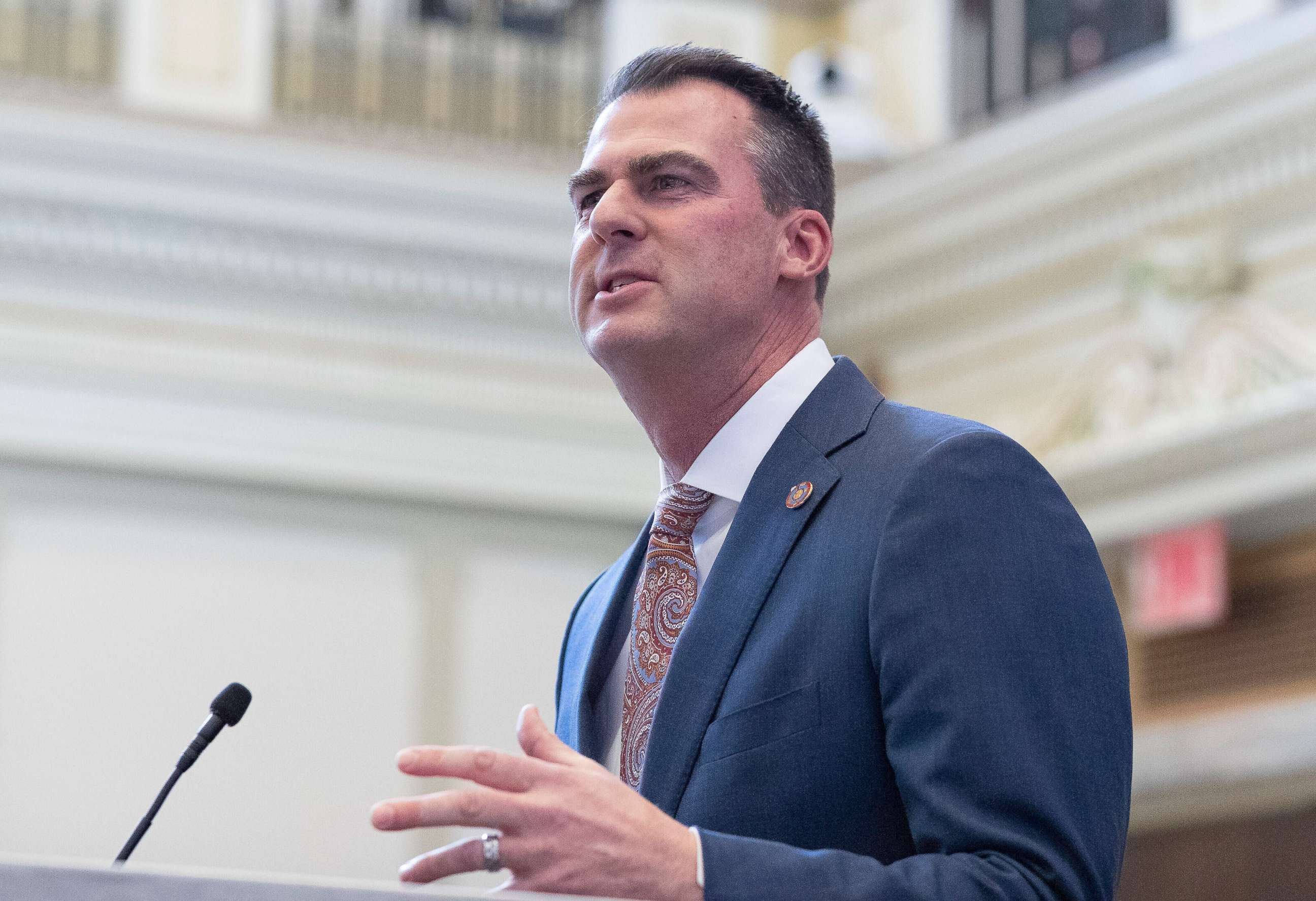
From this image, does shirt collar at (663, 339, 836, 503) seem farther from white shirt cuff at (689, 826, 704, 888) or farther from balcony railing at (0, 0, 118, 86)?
balcony railing at (0, 0, 118, 86)

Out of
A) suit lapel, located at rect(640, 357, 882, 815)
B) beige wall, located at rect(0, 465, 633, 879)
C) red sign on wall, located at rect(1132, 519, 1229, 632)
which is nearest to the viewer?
suit lapel, located at rect(640, 357, 882, 815)

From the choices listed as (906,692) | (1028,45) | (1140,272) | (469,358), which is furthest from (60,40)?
(906,692)

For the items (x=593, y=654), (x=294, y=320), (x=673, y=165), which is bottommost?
(x=593, y=654)

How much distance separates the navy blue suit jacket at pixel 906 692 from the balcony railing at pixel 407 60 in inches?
197

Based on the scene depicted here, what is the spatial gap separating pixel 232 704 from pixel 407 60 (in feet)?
16.7

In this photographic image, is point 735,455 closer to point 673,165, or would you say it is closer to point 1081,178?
point 673,165

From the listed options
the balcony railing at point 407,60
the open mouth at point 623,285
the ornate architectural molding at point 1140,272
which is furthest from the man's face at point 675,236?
the balcony railing at point 407,60

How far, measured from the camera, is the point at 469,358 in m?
6.64

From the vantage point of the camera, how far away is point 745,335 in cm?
177

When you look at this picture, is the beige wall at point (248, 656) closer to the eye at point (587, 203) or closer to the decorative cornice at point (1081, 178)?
the decorative cornice at point (1081, 178)

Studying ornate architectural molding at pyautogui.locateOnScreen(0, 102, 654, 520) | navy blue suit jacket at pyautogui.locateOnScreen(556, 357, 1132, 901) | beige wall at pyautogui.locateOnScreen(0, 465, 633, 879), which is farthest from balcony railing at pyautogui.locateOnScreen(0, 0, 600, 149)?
navy blue suit jacket at pyautogui.locateOnScreen(556, 357, 1132, 901)

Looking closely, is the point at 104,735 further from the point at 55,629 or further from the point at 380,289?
the point at 380,289

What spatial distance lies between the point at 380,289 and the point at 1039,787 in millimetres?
5301

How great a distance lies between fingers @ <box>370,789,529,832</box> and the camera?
1.22 m
